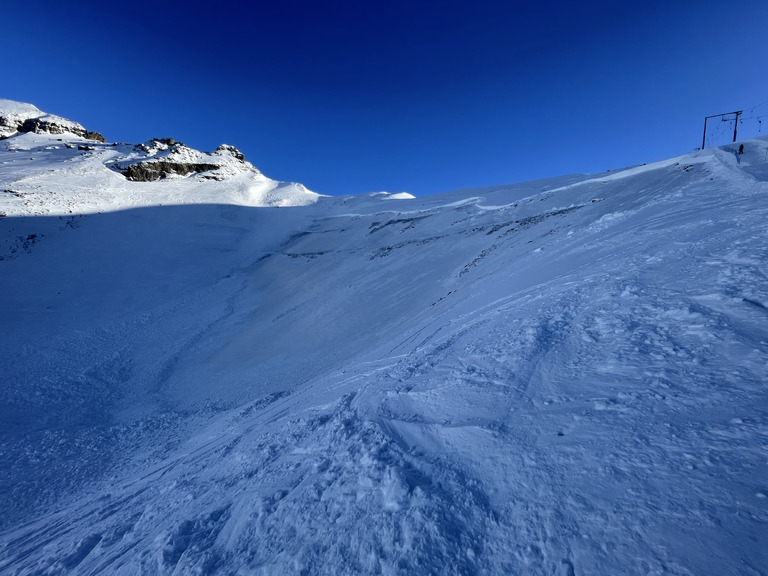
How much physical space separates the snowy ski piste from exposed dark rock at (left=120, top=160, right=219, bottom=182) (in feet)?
104

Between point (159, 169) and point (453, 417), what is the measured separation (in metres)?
53.3

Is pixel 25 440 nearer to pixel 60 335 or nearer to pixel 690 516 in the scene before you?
pixel 60 335

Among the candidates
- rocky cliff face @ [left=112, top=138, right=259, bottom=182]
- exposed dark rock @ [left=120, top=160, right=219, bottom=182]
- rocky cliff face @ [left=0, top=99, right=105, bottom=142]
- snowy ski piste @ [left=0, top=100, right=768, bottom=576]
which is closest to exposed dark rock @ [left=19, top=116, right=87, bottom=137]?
rocky cliff face @ [left=0, top=99, right=105, bottom=142]

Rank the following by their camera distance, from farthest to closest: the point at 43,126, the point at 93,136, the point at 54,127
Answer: the point at 93,136 → the point at 54,127 → the point at 43,126

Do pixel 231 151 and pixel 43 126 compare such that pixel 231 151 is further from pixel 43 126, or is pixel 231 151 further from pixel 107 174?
pixel 43 126

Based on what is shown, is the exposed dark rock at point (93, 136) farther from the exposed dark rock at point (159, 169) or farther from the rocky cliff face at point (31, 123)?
the exposed dark rock at point (159, 169)

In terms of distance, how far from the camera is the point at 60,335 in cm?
1427

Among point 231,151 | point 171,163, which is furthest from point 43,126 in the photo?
point 171,163

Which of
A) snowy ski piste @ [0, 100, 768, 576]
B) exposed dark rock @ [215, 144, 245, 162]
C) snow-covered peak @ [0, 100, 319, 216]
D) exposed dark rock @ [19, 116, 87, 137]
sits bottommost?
snowy ski piste @ [0, 100, 768, 576]

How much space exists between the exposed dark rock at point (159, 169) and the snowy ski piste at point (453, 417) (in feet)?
104

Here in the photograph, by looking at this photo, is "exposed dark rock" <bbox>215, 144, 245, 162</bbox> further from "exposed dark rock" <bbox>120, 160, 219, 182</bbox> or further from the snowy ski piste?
the snowy ski piste

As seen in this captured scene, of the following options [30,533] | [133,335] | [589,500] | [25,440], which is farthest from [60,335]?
[589,500]

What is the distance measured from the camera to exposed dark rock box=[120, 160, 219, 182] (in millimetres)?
39438

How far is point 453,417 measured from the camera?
11.2 ft
